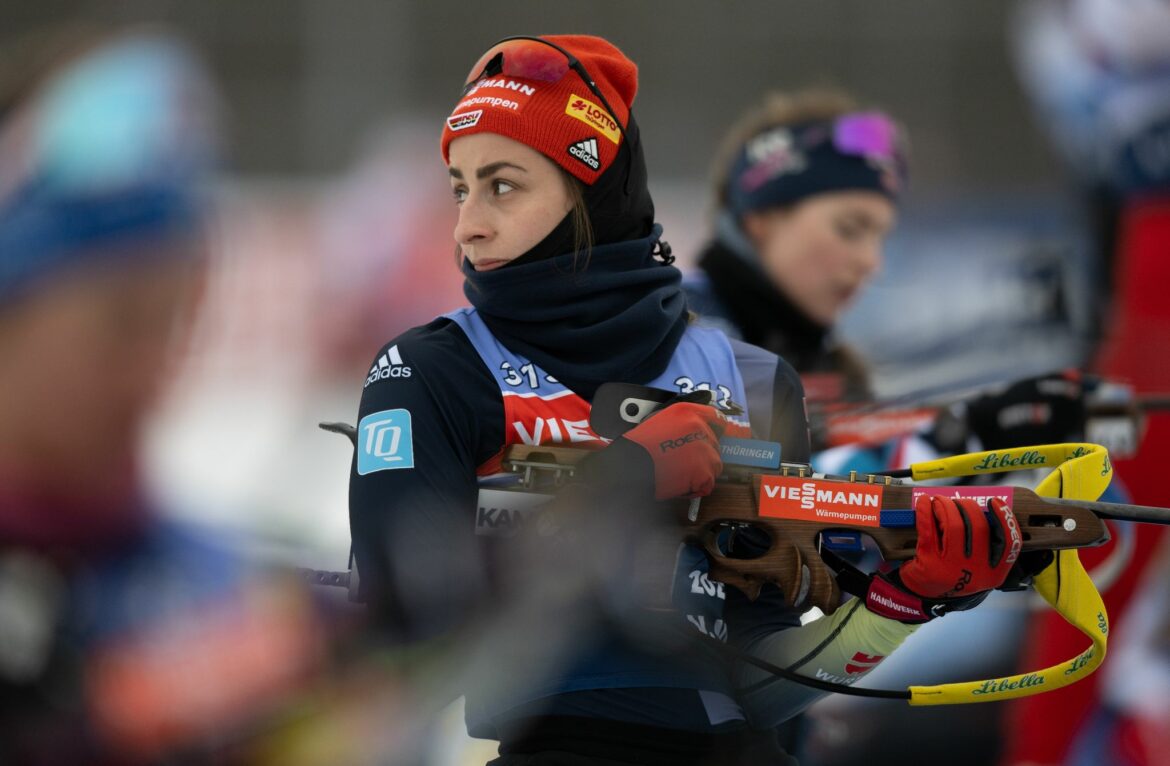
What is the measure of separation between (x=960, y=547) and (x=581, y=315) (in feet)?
1.94

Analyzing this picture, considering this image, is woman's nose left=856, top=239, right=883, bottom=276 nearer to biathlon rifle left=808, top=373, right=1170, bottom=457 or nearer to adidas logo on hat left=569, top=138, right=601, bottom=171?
biathlon rifle left=808, top=373, right=1170, bottom=457

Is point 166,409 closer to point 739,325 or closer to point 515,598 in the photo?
point 515,598

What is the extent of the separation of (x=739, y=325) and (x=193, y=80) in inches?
116

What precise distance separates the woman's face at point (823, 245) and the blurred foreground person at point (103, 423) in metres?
Answer: 3.04

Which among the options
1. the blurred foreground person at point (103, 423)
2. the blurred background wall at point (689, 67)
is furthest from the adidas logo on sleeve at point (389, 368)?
the blurred background wall at point (689, 67)

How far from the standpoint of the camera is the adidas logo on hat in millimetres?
2314

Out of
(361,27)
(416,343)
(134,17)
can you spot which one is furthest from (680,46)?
(134,17)

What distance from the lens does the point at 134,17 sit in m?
1.19

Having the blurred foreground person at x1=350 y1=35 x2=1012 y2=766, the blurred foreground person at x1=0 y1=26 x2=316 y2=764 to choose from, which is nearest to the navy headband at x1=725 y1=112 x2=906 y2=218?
the blurred foreground person at x1=350 y1=35 x2=1012 y2=766

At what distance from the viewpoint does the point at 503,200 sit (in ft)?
7.50

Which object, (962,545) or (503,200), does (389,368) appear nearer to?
(503,200)

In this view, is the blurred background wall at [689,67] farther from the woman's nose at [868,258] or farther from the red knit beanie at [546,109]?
the red knit beanie at [546,109]

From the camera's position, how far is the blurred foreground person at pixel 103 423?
0.91 metres

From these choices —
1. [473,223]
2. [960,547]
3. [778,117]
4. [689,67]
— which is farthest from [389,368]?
[689,67]
